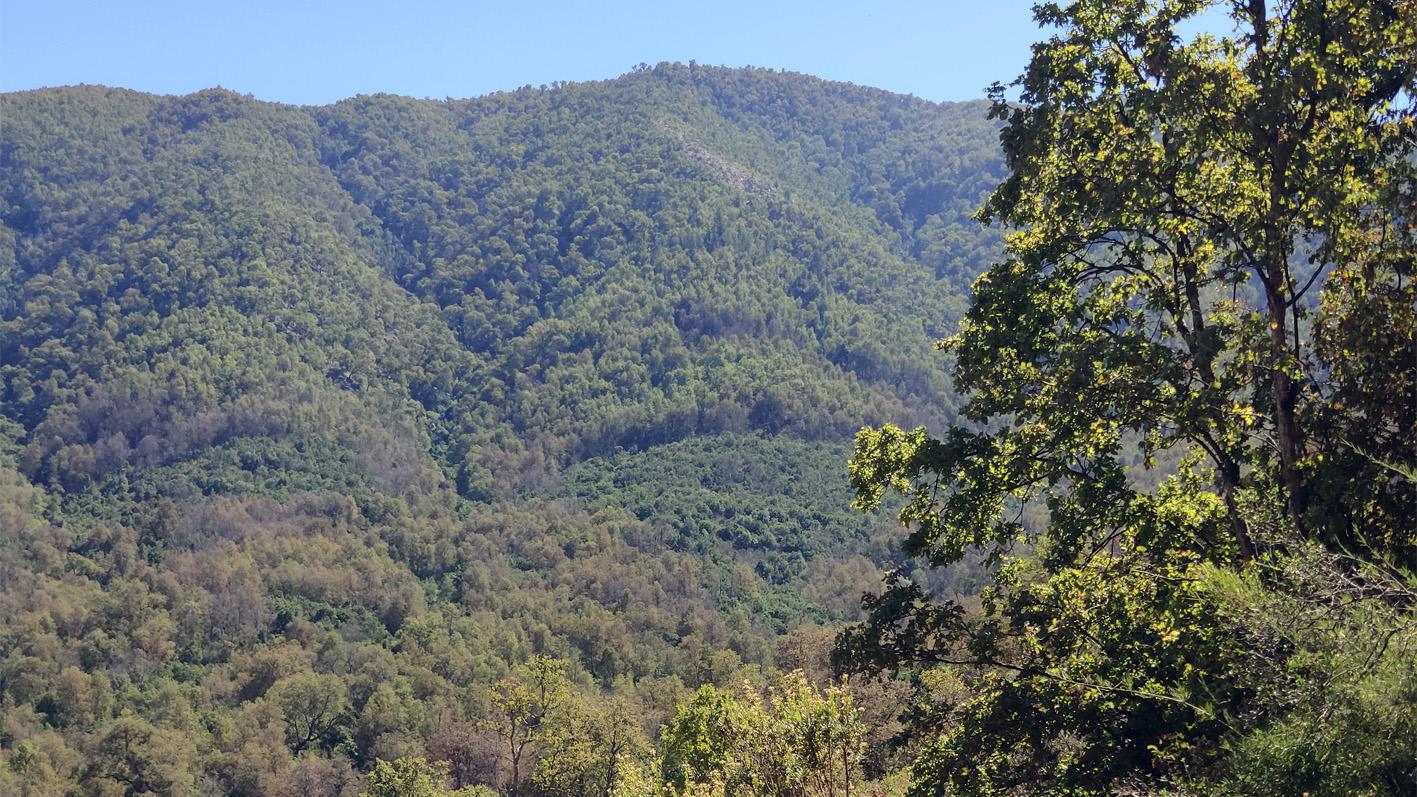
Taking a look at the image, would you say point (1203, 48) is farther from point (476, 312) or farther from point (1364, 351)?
point (476, 312)

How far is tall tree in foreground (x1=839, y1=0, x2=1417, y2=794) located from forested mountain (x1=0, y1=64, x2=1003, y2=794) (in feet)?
102

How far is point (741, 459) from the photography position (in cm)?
12738

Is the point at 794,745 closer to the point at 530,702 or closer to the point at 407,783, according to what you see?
the point at 530,702

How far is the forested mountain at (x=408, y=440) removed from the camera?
66750 mm

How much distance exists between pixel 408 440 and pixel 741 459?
38398 mm

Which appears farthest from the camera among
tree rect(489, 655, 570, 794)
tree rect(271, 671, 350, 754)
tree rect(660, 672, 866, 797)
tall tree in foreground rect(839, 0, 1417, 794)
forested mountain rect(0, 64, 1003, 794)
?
forested mountain rect(0, 64, 1003, 794)

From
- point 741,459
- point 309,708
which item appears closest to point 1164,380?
point 309,708

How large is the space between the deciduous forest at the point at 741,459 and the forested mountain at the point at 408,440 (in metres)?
0.54

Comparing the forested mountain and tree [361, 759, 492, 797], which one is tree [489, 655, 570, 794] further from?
tree [361, 759, 492, 797]

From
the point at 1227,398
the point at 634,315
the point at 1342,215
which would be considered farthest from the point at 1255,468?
the point at 634,315

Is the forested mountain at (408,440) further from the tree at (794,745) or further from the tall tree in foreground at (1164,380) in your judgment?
the tall tree in foreground at (1164,380)

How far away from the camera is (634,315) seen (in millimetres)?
159875

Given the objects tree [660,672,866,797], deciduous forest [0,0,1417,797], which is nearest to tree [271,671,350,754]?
deciduous forest [0,0,1417,797]

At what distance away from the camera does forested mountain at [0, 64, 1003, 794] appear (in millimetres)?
66750
